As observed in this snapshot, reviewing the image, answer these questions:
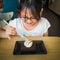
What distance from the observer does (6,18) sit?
31.4 inches

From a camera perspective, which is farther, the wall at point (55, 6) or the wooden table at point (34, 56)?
the wall at point (55, 6)

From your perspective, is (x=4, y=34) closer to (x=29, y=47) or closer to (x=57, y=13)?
(x=29, y=47)

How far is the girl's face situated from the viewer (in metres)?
0.78

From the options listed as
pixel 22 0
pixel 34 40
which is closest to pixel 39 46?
pixel 34 40

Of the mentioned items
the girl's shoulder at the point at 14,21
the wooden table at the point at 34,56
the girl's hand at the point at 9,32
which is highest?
the girl's shoulder at the point at 14,21

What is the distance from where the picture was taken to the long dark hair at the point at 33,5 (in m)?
0.77

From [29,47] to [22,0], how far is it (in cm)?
26

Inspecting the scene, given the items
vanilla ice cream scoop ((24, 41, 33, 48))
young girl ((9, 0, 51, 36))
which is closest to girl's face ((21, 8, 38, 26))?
young girl ((9, 0, 51, 36))

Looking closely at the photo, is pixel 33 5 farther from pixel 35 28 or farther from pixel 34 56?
pixel 34 56

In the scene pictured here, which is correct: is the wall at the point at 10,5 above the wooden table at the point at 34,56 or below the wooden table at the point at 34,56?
above

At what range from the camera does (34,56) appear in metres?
0.71

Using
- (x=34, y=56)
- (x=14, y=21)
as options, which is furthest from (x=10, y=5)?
(x=34, y=56)

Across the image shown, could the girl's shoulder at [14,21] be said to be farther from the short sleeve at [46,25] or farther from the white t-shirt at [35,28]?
the short sleeve at [46,25]

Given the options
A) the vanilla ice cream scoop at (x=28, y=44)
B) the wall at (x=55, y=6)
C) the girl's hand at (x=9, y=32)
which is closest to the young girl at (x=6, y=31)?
the girl's hand at (x=9, y=32)
